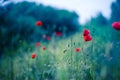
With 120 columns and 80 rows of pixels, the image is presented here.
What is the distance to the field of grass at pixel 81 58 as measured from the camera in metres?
2.23

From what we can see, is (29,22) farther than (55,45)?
Yes

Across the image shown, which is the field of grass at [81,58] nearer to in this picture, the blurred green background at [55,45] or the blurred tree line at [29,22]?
the blurred green background at [55,45]

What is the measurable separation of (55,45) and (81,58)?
282 mm

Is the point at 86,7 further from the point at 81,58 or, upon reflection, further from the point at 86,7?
the point at 81,58

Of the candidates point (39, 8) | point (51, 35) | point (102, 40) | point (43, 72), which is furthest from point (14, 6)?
point (102, 40)

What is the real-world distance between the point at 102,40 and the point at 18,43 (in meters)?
0.75

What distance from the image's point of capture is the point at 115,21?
7.42ft

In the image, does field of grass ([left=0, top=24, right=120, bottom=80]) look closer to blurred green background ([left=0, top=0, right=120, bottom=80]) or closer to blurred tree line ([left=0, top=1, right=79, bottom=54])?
blurred green background ([left=0, top=0, right=120, bottom=80])

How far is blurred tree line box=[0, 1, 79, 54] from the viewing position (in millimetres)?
2430

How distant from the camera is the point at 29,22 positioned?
254 centimetres

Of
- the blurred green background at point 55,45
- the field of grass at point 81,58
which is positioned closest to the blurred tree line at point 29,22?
the blurred green background at point 55,45

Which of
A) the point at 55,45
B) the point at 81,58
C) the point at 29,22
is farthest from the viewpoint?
the point at 29,22

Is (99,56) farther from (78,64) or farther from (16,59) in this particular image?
(16,59)

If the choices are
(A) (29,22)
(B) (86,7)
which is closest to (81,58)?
(B) (86,7)
